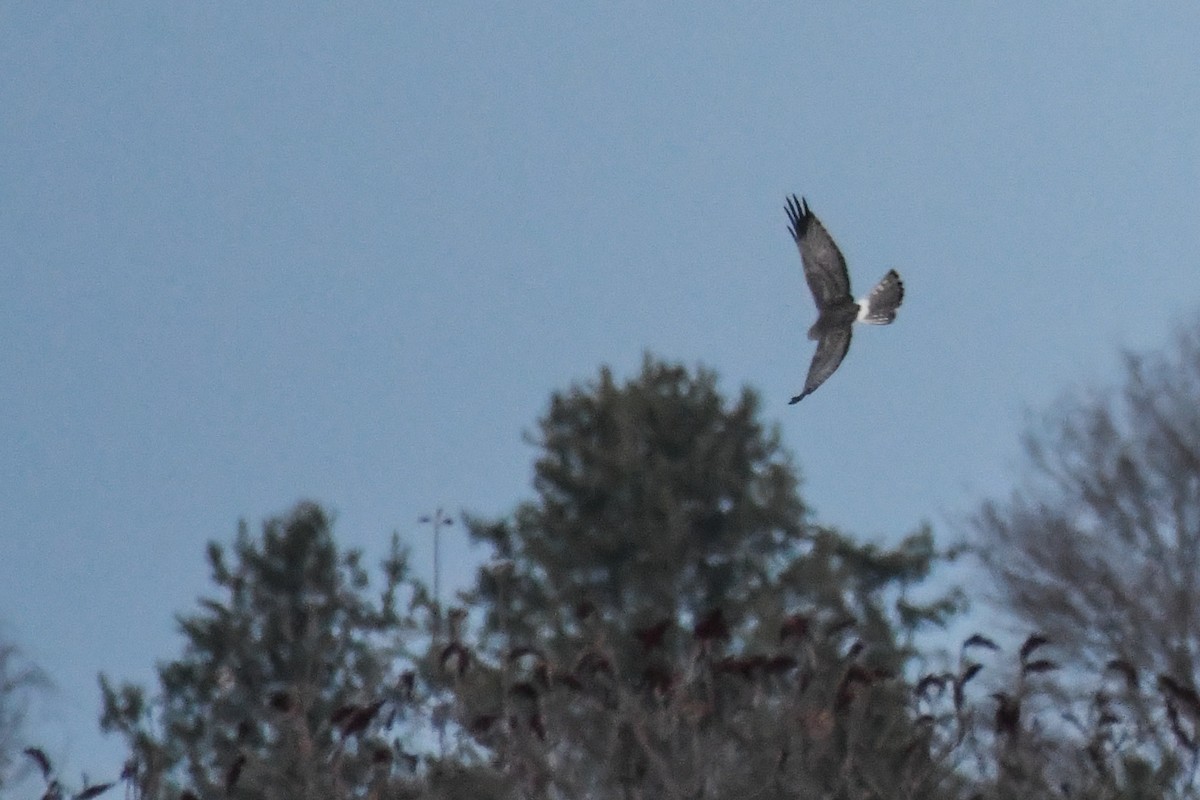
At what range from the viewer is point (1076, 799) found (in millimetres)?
8727

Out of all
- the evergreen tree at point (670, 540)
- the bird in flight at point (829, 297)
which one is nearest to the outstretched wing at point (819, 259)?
the bird in flight at point (829, 297)

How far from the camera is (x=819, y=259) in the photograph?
12.5 m

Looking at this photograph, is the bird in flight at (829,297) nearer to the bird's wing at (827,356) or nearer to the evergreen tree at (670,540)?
the bird's wing at (827,356)

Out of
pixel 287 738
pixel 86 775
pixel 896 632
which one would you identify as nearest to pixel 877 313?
pixel 287 738

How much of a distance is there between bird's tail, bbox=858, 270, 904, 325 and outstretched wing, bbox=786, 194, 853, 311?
0.12 m

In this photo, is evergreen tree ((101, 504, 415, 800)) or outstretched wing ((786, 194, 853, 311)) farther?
evergreen tree ((101, 504, 415, 800))

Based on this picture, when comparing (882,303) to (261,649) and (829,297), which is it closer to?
(829,297)

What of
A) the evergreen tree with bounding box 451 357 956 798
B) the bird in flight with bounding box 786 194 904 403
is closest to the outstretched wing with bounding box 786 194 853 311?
the bird in flight with bounding box 786 194 904 403

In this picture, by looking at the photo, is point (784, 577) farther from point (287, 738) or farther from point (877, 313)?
point (287, 738)

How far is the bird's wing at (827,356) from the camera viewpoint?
12852 mm

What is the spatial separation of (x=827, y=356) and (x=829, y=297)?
382mm

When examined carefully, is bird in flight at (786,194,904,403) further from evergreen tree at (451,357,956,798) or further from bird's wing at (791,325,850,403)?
evergreen tree at (451,357,956,798)

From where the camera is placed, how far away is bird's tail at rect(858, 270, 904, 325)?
41.4ft

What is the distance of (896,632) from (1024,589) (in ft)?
7.33
